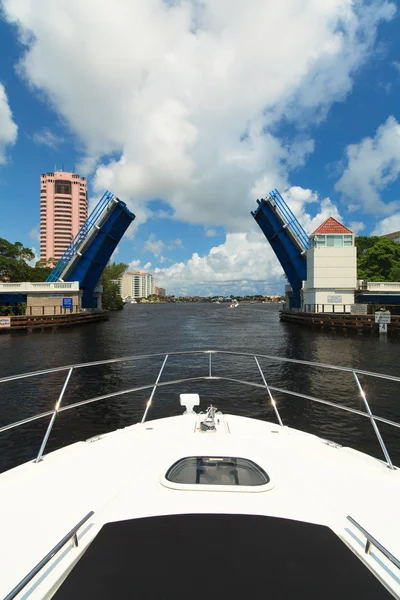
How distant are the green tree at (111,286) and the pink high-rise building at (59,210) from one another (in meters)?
61.8

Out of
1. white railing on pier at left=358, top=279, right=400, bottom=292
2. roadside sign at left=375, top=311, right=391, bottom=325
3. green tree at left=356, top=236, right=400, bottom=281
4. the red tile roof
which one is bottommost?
roadside sign at left=375, top=311, right=391, bottom=325

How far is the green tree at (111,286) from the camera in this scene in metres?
68.9

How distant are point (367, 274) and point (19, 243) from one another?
53.2 metres

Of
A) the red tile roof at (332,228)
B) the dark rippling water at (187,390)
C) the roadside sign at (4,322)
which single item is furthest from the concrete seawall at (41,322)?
the red tile roof at (332,228)

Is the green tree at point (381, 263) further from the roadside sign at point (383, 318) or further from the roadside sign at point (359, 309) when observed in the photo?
the roadside sign at point (383, 318)

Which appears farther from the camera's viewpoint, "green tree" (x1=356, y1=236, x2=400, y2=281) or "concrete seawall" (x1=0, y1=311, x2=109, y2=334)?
"green tree" (x1=356, y1=236, x2=400, y2=281)

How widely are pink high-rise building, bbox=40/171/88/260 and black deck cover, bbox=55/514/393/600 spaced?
138911 mm

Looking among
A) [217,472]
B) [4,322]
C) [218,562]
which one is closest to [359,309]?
[217,472]

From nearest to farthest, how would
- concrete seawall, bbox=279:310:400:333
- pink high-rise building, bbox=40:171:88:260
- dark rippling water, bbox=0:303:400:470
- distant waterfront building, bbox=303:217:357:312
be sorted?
dark rippling water, bbox=0:303:400:470
concrete seawall, bbox=279:310:400:333
distant waterfront building, bbox=303:217:357:312
pink high-rise building, bbox=40:171:88:260

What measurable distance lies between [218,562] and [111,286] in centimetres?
7193

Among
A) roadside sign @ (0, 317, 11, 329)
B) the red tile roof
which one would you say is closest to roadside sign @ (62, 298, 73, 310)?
roadside sign @ (0, 317, 11, 329)

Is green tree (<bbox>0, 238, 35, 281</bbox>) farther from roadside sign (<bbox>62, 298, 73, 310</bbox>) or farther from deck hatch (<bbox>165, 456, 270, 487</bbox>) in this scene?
deck hatch (<bbox>165, 456, 270, 487</bbox>)

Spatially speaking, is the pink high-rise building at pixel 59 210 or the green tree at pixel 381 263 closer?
the green tree at pixel 381 263

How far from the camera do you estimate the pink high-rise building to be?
426 ft
